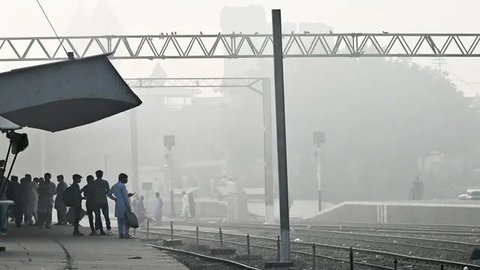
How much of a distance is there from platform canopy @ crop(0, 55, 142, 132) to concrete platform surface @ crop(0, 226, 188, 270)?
2.34m

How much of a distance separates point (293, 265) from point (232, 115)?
77759 millimetres

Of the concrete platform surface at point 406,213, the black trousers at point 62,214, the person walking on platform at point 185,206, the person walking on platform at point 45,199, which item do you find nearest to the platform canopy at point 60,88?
the person walking on platform at point 45,199

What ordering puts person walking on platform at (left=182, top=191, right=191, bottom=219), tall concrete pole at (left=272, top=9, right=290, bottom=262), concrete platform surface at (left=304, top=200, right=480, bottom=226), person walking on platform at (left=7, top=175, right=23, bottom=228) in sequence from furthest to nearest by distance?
person walking on platform at (left=182, top=191, right=191, bottom=219) < concrete platform surface at (left=304, top=200, right=480, bottom=226) < person walking on platform at (left=7, top=175, right=23, bottom=228) < tall concrete pole at (left=272, top=9, right=290, bottom=262)

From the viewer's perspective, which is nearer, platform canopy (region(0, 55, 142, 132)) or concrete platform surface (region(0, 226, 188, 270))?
platform canopy (region(0, 55, 142, 132))

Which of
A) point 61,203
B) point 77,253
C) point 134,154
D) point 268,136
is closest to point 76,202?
point 61,203

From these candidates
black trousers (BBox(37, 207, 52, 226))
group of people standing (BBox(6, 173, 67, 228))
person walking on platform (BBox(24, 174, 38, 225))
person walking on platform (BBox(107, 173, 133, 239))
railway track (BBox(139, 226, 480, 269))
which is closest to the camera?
railway track (BBox(139, 226, 480, 269))

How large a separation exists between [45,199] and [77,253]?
10.9 metres

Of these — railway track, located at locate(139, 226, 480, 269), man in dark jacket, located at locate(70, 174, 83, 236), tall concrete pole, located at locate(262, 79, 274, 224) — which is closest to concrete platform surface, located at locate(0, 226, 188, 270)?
man in dark jacket, located at locate(70, 174, 83, 236)

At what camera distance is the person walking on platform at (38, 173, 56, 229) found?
32000mm

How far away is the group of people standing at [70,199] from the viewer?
2605 centimetres

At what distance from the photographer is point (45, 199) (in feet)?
105

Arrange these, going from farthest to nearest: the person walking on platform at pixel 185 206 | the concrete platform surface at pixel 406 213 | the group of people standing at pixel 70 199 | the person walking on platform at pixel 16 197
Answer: the person walking on platform at pixel 185 206 → the concrete platform surface at pixel 406 213 → the person walking on platform at pixel 16 197 → the group of people standing at pixel 70 199

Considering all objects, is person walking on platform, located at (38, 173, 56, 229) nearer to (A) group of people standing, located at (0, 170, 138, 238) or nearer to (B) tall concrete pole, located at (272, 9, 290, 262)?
(A) group of people standing, located at (0, 170, 138, 238)

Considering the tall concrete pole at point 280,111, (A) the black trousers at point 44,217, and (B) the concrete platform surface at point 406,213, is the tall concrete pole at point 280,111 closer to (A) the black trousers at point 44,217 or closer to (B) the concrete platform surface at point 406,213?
(A) the black trousers at point 44,217
